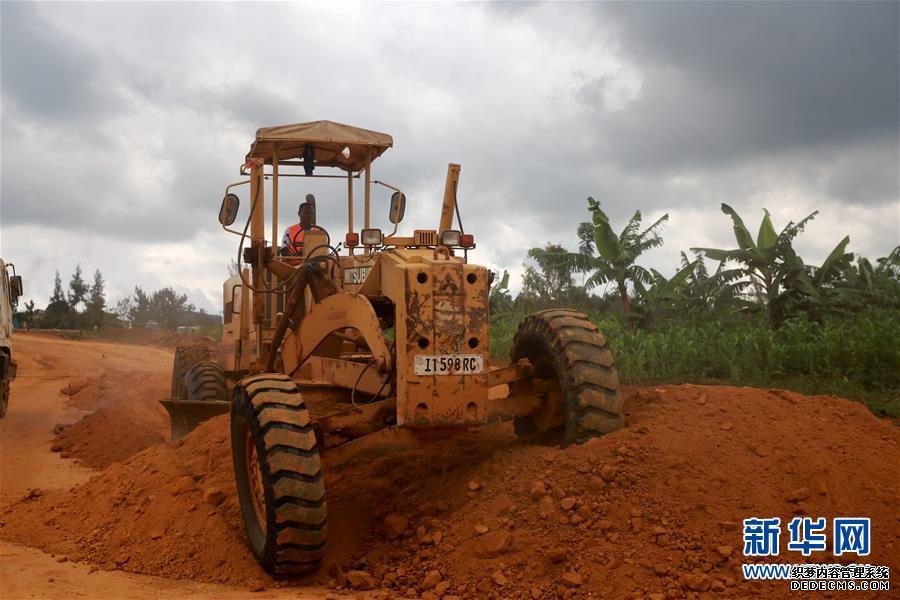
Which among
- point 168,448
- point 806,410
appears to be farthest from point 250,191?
point 806,410

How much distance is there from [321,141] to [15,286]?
8897 millimetres

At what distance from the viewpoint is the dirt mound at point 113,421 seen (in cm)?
1032

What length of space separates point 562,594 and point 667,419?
5.82ft

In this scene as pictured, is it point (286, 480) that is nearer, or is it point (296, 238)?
point (286, 480)

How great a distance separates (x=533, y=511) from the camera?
16.5 ft

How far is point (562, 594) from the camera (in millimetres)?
4449

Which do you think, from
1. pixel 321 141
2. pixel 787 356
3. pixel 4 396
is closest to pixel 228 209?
pixel 321 141

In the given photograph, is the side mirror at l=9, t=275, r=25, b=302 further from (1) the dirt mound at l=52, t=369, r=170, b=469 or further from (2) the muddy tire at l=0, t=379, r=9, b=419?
(1) the dirt mound at l=52, t=369, r=170, b=469

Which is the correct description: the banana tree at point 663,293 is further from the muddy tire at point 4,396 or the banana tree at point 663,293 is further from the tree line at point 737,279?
the muddy tire at point 4,396

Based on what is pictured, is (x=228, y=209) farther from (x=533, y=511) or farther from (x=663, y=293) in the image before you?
(x=663, y=293)

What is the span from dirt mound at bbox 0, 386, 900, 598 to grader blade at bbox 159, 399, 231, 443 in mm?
1600

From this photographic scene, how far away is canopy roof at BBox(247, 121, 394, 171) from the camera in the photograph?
291 inches

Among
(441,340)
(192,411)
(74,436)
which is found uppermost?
(441,340)

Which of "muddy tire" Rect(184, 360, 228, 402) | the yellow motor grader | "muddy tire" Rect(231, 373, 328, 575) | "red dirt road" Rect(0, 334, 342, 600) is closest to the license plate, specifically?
the yellow motor grader
